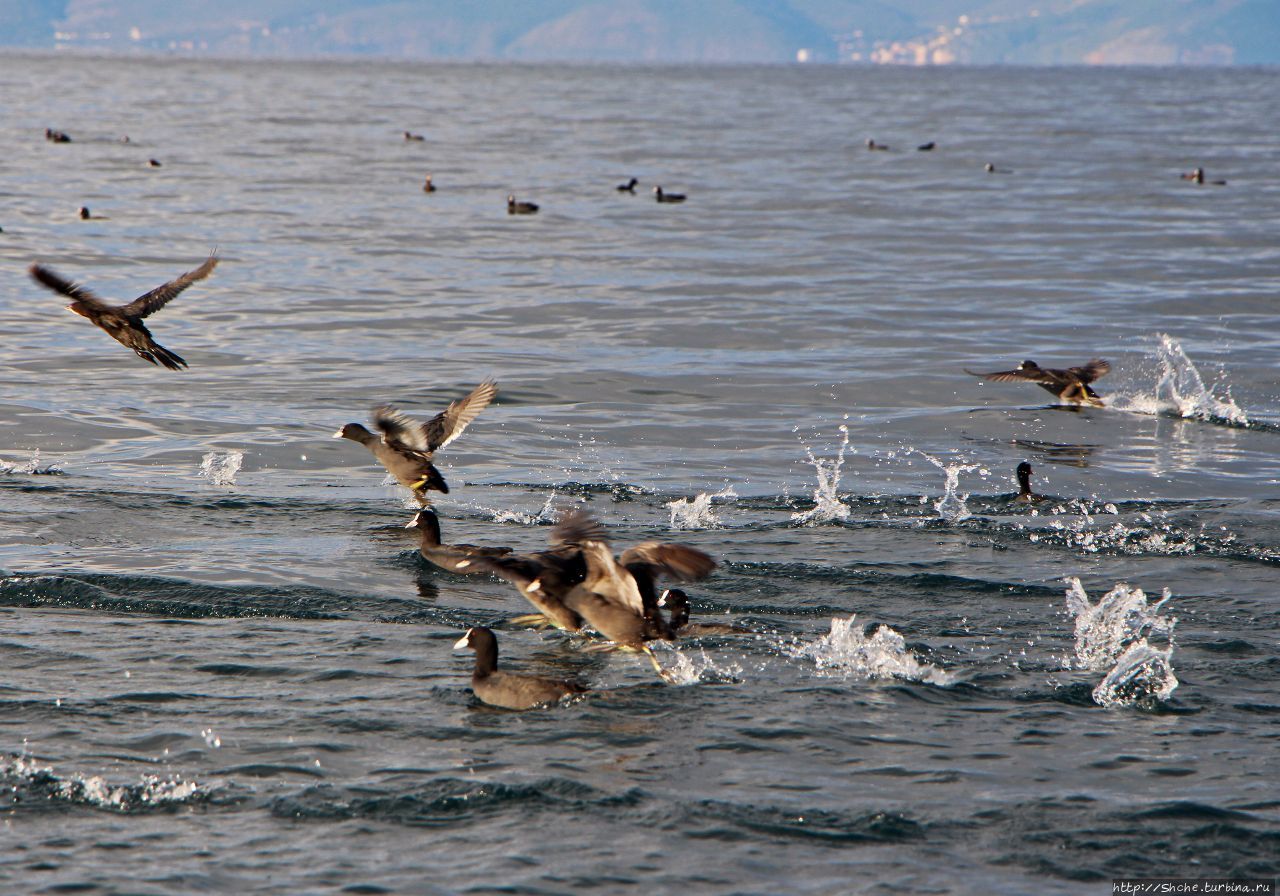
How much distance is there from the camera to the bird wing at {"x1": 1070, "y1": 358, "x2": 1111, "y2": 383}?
57.8 feet

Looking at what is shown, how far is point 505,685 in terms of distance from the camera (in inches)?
326

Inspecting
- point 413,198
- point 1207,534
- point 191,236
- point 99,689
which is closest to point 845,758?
point 99,689

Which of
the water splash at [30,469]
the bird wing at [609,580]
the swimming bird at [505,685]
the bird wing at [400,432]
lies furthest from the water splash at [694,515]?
the water splash at [30,469]

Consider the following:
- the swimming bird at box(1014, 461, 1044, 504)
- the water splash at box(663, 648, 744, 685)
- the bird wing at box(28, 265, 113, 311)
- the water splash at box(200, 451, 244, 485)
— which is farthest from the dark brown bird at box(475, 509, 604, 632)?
the swimming bird at box(1014, 461, 1044, 504)

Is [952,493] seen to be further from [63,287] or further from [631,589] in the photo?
[63,287]

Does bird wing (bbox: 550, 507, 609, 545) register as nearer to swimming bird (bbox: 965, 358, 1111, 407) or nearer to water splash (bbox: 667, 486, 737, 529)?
water splash (bbox: 667, 486, 737, 529)

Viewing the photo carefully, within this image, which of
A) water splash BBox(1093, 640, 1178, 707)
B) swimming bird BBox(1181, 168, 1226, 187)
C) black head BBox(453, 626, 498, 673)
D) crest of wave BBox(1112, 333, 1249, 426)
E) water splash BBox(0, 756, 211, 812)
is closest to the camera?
water splash BBox(0, 756, 211, 812)

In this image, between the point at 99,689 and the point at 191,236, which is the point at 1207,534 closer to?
the point at 99,689

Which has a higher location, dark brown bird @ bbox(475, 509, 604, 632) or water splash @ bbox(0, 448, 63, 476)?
water splash @ bbox(0, 448, 63, 476)

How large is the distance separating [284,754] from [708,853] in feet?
7.26

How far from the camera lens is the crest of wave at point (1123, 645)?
861 cm

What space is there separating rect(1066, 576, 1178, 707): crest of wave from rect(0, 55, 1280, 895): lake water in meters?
0.03

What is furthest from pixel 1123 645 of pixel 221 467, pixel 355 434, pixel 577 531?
pixel 221 467

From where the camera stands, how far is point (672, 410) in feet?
57.2
